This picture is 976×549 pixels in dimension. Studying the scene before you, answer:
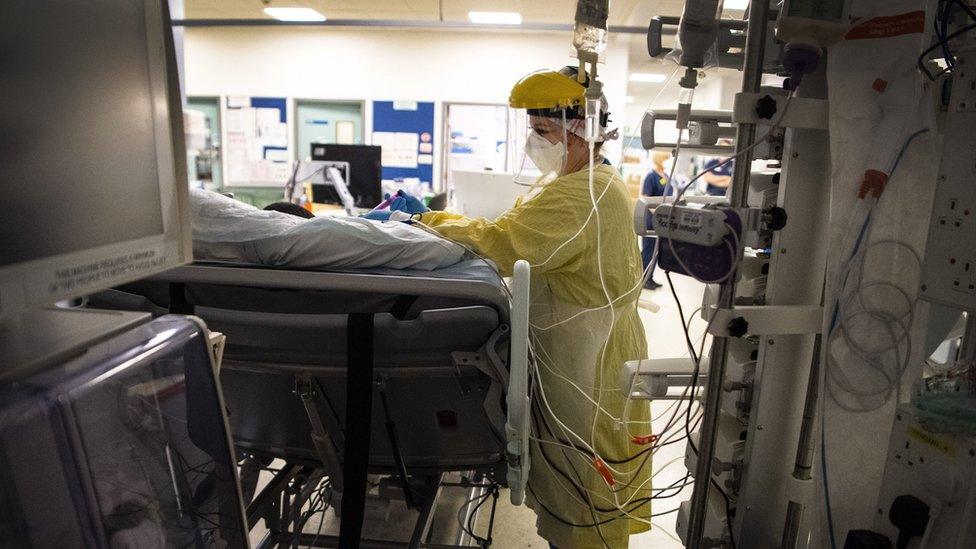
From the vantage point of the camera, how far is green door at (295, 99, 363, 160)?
671 centimetres

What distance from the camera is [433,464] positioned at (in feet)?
4.58

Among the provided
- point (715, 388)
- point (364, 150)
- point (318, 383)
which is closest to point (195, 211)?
point (318, 383)

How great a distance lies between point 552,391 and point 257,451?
0.76 meters

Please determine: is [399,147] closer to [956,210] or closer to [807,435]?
[807,435]

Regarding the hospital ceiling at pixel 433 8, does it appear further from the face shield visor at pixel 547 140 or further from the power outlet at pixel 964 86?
the power outlet at pixel 964 86

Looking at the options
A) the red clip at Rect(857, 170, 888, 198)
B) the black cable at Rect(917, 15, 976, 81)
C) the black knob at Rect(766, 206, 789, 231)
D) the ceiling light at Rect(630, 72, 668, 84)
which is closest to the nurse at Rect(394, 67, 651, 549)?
the black knob at Rect(766, 206, 789, 231)

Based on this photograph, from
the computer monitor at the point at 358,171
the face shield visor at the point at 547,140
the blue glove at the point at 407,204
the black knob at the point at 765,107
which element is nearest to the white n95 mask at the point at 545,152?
the face shield visor at the point at 547,140

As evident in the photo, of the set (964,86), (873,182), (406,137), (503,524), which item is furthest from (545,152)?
(406,137)

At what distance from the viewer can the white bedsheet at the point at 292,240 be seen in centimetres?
123

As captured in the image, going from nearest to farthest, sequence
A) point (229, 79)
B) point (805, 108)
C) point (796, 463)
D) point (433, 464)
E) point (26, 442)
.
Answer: point (26, 442) < point (805, 108) < point (796, 463) < point (433, 464) < point (229, 79)

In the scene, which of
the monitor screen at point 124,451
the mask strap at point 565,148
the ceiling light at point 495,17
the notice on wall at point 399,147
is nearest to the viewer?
the monitor screen at point 124,451

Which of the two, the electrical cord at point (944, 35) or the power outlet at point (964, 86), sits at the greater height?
the electrical cord at point (944, 35)

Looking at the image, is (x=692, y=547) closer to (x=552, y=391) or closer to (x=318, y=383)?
(x=552, y=391)

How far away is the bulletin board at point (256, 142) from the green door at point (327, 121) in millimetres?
167
